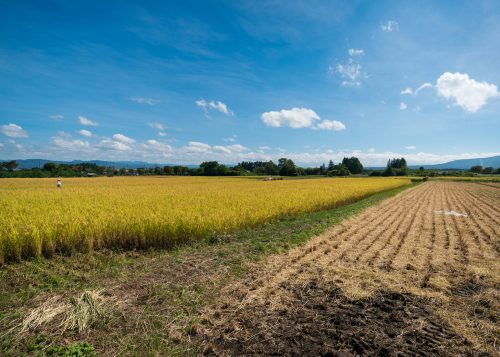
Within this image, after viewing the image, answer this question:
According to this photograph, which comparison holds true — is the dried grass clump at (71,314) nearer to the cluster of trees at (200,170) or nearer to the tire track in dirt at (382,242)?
the tire track in dirt at (382,242)

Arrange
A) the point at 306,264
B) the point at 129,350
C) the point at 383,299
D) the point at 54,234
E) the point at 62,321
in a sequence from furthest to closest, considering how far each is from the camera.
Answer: the point at 54,234
the point at 306,264
the point at 383,299
the point at 62,321
the point at 129,350

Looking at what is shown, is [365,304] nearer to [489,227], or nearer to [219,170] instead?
[489,227]

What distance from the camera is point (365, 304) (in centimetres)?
431

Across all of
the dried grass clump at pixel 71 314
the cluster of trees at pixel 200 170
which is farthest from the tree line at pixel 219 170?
the dried grass clump at pixel 71 314

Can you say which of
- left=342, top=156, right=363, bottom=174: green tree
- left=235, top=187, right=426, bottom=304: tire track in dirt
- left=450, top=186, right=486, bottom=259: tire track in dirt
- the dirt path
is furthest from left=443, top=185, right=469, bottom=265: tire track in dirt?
left=342, top=156, right=363, bottom=174: green tree

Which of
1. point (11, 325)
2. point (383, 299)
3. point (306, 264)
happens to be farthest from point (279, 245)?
point (11, 325)

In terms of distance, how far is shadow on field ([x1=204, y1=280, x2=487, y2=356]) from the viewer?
323cm

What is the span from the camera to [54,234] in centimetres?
662

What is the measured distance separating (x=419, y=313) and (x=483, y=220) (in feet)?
40.0

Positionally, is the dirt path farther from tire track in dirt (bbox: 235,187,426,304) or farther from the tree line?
the tree line

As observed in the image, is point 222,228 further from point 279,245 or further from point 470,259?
point 470,259

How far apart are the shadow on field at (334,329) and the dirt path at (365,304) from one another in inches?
0.5

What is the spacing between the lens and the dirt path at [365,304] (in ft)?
11.0

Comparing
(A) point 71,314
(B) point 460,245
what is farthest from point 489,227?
(A) point 71,314
